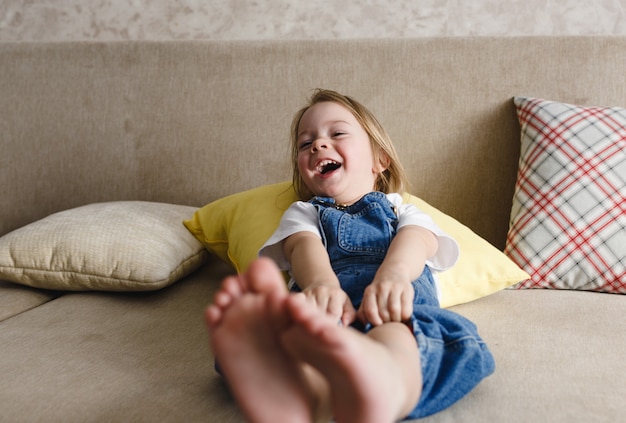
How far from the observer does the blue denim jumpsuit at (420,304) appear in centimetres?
84

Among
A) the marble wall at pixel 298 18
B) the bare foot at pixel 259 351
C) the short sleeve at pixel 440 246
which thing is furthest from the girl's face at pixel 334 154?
the marble wall at pixel 298 18

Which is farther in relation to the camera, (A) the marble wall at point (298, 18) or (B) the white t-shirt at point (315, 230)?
(A) the marble wall at point (298, 18)

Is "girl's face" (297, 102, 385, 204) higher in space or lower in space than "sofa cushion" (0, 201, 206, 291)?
higher

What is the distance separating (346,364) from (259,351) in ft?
0.33

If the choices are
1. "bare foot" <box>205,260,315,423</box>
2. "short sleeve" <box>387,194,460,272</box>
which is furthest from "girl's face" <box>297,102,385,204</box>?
"bare foot" <box>205,260,315,423</box>

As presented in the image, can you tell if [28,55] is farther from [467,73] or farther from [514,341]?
[514,341]

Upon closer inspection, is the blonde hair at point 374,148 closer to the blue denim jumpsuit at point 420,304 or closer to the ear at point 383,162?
the ear at point 383,162

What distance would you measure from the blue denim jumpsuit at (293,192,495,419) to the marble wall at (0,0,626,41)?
94cm

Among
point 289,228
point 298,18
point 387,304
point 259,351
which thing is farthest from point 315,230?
point 298,18

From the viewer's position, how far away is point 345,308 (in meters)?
0.92

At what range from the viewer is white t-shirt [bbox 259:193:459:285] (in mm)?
1150

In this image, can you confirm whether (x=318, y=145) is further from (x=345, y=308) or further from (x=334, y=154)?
(x=345, y=308)

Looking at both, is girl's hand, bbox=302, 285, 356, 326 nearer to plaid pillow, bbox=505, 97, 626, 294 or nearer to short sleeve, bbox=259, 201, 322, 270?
short sleeve, bbox=259, 201, 322, 270

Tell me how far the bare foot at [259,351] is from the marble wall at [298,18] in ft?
4.78
